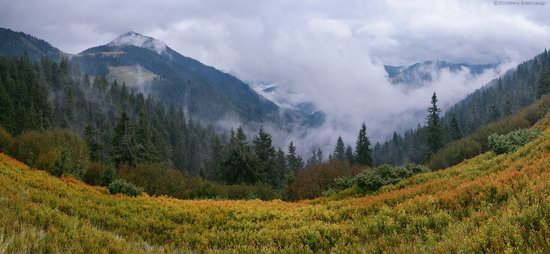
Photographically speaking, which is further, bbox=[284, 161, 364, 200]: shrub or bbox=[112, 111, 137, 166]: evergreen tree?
bbox=[112, 111, 137, 166]: evergreen tree

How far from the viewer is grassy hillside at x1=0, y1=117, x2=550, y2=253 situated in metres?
7.71

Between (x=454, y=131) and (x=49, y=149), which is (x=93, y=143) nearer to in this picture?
(x=49, y=149)

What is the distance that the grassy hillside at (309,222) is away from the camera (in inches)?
304

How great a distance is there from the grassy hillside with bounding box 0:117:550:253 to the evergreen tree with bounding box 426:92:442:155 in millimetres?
67478

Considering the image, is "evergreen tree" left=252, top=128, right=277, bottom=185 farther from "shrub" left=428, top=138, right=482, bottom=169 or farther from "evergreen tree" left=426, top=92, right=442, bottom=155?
"evergreen tree" left=426, top=92, right=442, bottom=155

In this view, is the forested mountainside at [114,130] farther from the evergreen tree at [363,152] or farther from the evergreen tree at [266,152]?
the evergreen tree at [363,152]

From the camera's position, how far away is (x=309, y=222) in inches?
552

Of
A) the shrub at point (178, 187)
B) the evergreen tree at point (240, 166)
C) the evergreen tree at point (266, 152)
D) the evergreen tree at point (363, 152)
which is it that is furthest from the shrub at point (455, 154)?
the shrub at point (178, 187)

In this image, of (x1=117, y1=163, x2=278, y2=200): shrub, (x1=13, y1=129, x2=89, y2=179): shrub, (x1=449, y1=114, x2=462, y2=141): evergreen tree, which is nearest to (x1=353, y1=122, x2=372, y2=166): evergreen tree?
(x1=449, y1=114, x2=462, y2=141): evergreen tree

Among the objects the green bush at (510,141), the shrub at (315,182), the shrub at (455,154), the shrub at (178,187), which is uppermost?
the green bush at (510,141)

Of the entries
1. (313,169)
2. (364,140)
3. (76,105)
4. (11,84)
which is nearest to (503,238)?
(313,169)

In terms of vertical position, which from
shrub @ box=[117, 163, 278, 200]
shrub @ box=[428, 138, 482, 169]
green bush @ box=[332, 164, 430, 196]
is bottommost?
shrub @ box=[117, 163, 278, 200]

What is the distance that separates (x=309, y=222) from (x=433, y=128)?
256 ft

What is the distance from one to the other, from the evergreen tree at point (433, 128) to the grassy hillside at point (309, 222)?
67478 millimetres
